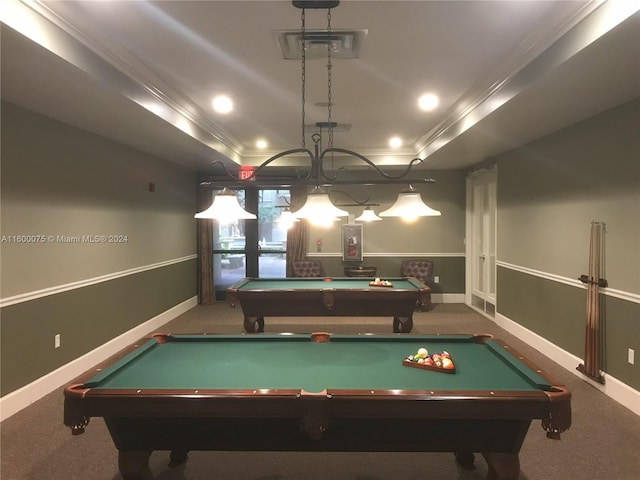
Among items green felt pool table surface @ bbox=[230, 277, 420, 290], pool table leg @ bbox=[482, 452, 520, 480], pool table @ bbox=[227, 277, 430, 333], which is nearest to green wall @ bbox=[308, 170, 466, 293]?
green felt pool table surface @ bbox=[230, 277, 420, 290]

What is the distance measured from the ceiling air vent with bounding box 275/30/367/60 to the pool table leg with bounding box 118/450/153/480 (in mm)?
2446

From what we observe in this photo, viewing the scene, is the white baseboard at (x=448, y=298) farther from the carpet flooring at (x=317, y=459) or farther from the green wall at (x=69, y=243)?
the green wall at (x=69, y=243)

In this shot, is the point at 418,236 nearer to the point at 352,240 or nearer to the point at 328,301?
the point at 352,240

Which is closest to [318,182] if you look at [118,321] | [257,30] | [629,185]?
[257,30]

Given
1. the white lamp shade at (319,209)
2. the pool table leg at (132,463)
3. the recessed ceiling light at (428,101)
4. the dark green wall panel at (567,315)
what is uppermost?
the recessed ceiling light at (428,101)

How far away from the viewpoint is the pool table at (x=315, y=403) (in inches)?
66.5

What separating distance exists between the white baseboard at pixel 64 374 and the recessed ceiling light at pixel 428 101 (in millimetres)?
4065

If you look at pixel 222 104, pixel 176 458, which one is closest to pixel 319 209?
pixel 176 458

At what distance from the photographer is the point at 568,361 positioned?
3.89m

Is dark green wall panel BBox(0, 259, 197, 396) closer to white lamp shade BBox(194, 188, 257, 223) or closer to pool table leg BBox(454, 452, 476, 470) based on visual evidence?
white lamp shade BBox(194, 188, 257, 223)

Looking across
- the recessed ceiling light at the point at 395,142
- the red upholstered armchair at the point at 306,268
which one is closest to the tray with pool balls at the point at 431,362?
the recessed ceiling light at the point at 395,142

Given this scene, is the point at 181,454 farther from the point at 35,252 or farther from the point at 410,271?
the point at 410,271

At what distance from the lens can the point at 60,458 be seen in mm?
2447

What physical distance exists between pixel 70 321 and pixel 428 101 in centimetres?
395
